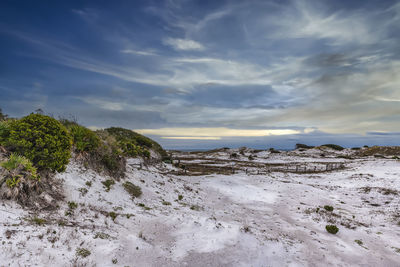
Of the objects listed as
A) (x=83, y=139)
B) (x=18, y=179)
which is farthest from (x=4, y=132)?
(x=83, y=139)

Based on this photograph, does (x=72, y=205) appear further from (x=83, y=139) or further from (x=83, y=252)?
(x=83, y=139)

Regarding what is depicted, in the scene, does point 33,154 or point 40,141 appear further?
point 40,141

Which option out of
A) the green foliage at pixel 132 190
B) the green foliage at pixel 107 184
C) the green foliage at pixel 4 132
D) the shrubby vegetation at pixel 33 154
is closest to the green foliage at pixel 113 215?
the shrubby vegetation at pixel 33 154

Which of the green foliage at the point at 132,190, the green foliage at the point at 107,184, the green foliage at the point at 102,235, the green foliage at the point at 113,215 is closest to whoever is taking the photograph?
the green foliage at the point at 102,235

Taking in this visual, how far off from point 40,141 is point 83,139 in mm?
5031

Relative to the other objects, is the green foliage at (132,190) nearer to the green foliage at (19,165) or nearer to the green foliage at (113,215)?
the green foliage at (113,215)

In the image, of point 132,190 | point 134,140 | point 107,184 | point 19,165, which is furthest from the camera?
point 134,140

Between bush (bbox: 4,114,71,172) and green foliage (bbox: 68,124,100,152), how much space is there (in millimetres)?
3506

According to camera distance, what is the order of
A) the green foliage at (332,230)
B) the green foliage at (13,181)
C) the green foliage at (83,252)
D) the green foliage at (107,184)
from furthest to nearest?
the green foliage at (107,184) < the green foliage at (332,230) < the green foliage at (13,181) < the green foliage at (83,252)

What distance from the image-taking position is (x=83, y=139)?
14031 mm

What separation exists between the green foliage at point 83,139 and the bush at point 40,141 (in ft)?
11.5

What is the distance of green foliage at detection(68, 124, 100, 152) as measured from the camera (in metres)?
13.5

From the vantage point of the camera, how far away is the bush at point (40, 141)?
8.84 metres

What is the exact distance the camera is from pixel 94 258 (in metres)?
6.14
